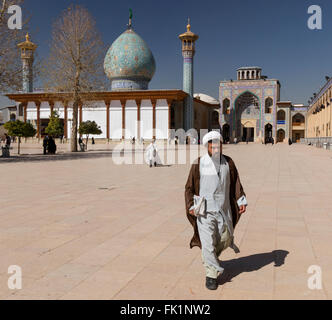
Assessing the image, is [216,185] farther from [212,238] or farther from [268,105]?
[268,105]

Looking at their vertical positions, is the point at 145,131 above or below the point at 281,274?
above

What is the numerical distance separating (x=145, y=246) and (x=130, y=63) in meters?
36.9

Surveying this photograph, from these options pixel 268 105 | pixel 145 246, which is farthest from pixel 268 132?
pixel 145 246

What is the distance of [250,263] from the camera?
3.61 metres

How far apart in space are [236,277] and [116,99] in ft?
121

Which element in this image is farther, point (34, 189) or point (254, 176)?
point (254, 176)

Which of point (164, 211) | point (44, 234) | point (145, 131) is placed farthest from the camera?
point (145, 131)

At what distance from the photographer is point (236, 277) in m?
3.25

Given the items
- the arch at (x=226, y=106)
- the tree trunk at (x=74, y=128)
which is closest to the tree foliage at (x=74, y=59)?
the tree trunk at (x=74, y=128)
